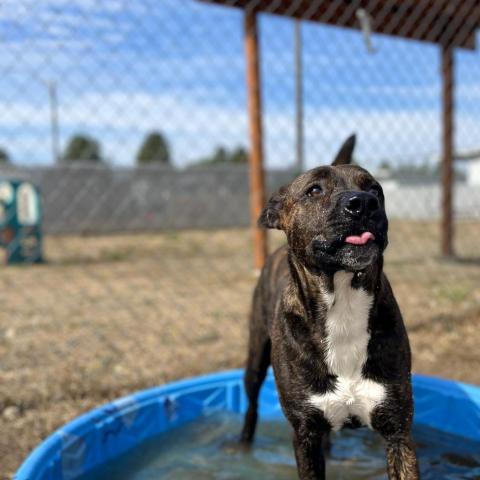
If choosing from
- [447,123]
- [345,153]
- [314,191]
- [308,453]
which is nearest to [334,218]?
[314,191]

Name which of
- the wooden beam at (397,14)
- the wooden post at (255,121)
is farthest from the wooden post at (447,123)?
the wooden post at (255,121)

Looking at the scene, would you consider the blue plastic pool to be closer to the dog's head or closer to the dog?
the dog

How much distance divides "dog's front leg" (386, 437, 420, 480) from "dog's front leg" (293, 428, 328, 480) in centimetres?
29

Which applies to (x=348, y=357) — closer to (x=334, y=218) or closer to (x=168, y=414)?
(x=334, y=218)

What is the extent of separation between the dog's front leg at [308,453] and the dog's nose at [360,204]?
37.7 inches

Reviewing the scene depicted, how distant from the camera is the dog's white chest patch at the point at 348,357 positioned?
224cm

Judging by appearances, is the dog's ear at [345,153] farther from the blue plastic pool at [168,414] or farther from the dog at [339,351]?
the blue plastic pool at [168,414]

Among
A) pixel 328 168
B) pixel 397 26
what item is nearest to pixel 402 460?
pixel 328 168

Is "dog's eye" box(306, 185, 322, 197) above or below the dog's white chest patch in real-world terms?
above

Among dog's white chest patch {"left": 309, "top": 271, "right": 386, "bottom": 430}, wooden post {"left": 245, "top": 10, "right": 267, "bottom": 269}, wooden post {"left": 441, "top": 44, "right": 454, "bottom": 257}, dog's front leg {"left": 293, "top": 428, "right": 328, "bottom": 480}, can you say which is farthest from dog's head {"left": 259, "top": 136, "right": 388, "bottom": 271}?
wooden post {"left": 441, "top": 44, "right": 454, "bottom": 257}

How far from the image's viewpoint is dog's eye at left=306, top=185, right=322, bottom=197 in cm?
223

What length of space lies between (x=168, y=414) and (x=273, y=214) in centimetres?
164

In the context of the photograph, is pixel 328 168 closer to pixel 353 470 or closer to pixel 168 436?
pixel 353 470

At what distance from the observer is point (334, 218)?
197 centimetres
